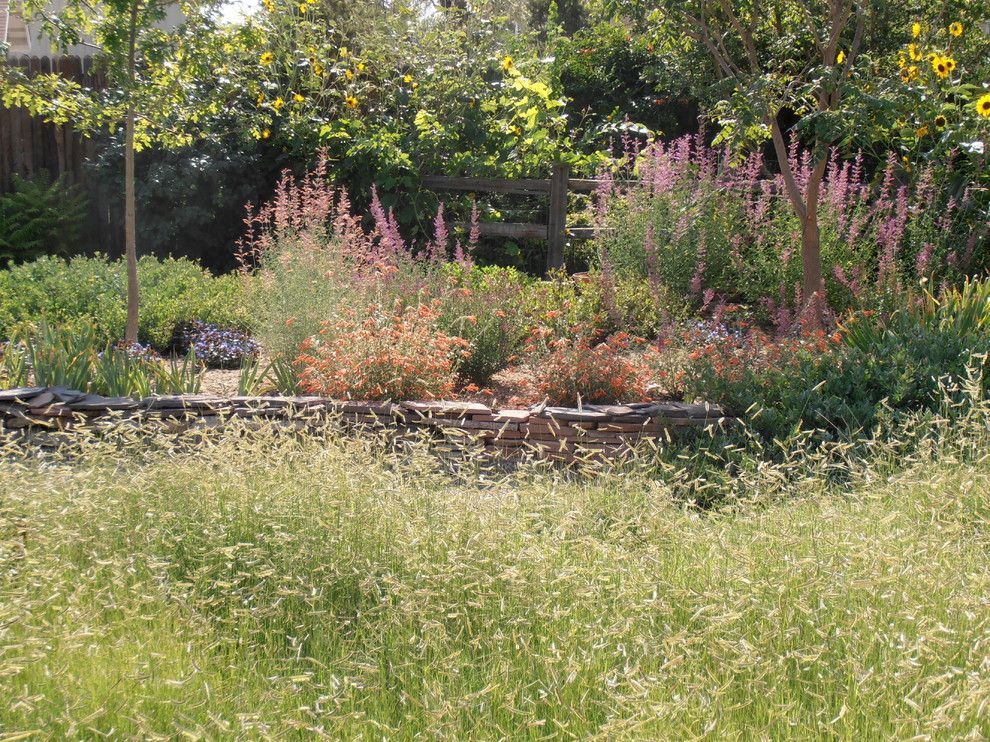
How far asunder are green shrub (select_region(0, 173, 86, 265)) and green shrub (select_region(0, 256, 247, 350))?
3.27 meters

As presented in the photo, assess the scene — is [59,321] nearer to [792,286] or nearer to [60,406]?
[60,406]

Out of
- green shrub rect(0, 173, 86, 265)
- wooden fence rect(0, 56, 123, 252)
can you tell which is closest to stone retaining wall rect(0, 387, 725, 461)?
green shrub rect(0, 173, 86, 265)

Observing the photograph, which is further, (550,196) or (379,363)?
(550,196)

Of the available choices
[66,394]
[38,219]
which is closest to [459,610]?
[66,394]

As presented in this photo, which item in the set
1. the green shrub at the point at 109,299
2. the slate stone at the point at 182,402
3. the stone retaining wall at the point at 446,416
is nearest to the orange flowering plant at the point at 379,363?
the stone retaining wall at the point at 446,416

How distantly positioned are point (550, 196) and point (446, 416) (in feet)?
17.5

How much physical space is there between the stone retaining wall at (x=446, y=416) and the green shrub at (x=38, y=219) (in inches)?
282

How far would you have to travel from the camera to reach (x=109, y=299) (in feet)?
27.2

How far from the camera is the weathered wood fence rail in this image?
10.3 meters

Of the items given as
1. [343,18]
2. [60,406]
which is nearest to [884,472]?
[60,406]

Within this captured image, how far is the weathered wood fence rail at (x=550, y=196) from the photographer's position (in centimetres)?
1030

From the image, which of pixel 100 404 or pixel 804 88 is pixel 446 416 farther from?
pixel 804 88

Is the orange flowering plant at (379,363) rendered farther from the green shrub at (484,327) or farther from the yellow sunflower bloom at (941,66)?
the yellow sunflower bloom at (941,66)

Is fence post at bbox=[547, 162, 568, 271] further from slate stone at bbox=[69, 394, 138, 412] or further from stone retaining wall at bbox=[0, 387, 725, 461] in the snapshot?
slate stone at bbox=[69, 394, 138, 412]
